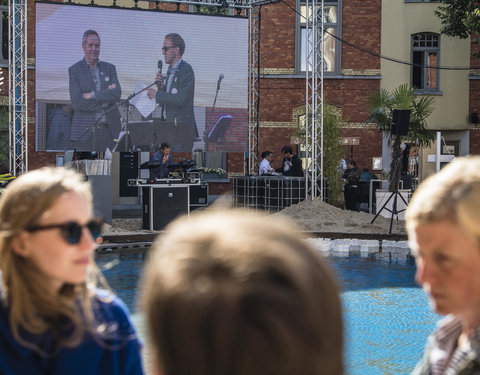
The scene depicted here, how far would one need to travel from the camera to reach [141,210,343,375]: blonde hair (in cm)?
72

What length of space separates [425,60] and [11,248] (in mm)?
23731

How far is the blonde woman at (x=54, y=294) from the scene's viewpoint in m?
1.83

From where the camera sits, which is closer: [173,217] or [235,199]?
[173,217]

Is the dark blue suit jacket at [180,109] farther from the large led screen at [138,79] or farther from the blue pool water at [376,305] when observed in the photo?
the blue pool water at [376,305]

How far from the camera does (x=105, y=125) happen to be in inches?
685

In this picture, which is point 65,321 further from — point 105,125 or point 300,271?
point 105,125

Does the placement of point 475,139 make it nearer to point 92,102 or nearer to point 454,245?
point 92,102

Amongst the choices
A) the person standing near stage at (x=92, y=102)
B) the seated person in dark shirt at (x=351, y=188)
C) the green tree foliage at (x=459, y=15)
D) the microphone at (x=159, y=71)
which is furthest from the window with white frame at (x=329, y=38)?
the person standing near stage at (x=92, y=102)

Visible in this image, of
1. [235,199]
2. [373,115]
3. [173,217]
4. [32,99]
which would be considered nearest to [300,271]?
[173,217]

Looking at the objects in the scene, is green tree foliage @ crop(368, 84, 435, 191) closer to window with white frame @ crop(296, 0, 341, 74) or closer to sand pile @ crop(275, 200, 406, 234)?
window with white frame @ crop(296, 0, 341, 74)

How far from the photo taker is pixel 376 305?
790 cm

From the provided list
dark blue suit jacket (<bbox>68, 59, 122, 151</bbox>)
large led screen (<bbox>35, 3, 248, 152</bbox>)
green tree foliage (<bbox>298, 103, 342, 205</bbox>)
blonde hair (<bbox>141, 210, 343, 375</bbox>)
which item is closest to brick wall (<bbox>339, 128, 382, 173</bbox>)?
green tree foliage (<bbox>298, 103, 342, 205</bbox>)

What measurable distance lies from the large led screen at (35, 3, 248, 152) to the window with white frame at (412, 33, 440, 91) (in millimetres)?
8056

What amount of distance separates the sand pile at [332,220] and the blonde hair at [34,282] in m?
11.8
